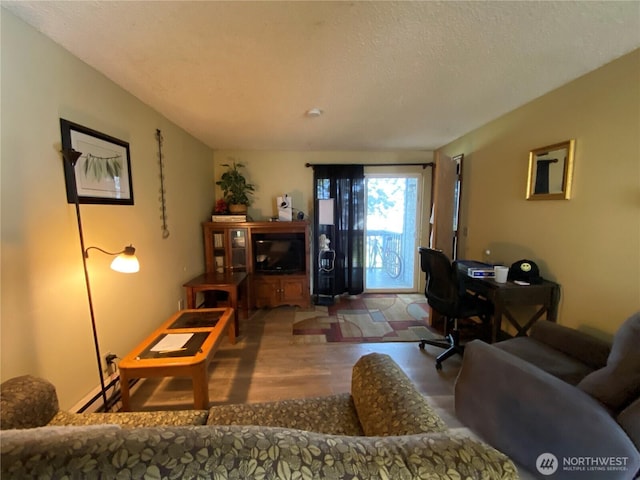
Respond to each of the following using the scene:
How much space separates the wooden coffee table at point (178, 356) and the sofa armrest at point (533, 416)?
164 cm

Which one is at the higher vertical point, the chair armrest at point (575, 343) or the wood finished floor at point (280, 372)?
the chair armrest at point (575, 343)

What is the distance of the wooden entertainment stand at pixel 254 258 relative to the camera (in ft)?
11.2

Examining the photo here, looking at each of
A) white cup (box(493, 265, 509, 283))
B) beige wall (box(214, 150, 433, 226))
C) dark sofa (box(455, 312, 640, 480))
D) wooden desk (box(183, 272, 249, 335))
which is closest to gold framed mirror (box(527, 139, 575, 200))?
white cup (box(493, 265, 509, 283))

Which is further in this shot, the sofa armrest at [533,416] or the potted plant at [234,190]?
the potted plant at [234,190]

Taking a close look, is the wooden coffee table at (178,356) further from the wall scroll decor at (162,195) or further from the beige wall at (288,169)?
the beige wall at (288,169)

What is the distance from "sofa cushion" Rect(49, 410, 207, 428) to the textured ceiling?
1918 mm

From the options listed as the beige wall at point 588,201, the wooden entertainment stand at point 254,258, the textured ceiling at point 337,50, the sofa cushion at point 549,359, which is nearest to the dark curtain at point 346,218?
the wooden entertainment stand at point 254,258

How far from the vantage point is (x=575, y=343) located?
1.61 m

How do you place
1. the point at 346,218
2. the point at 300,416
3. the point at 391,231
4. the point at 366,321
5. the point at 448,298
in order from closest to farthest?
the point at 300,416
the point at 448,298
the point at 366,321
the point at 346,218
the point at 391,231

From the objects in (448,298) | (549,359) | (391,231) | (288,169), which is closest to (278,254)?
(288,169)

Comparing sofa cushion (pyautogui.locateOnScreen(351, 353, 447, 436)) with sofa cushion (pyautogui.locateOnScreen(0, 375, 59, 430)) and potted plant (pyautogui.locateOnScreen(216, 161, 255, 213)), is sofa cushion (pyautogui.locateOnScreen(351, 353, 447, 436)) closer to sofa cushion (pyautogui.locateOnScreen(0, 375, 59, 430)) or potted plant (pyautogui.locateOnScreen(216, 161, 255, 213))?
sofa cushion (pyautogui.locateOnScreen(0, 375, 59, 430))

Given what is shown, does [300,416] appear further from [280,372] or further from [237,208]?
[237,208]

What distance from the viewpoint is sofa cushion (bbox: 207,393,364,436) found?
46.3 inches

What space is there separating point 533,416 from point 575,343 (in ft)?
2.52
